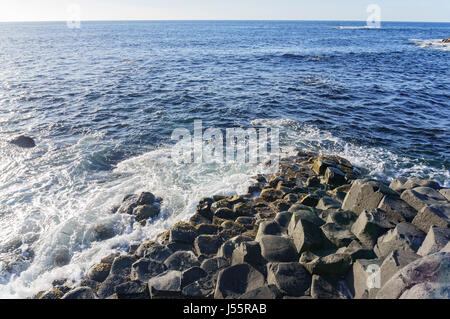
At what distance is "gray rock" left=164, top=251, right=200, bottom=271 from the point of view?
21.6 feet

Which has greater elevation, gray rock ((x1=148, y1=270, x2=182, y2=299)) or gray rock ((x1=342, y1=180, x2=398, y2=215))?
gray rock ((x1=342, y1=180, x2=398, y2=215))

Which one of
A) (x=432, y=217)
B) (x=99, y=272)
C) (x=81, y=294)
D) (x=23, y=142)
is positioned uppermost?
(x=23, y=142)

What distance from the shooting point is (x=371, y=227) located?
6.41m

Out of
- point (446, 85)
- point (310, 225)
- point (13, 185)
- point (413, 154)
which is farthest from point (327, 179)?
point (446, 85)

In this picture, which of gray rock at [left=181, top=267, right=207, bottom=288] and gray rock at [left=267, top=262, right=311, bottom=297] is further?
gray rock at [left=181, top=267, right=207, bottom=288]

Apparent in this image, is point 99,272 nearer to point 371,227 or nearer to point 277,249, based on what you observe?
point 277,249

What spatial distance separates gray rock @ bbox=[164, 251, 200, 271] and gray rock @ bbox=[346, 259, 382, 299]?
134 inches

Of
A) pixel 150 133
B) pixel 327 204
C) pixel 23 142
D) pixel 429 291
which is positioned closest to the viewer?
pixel 429 291

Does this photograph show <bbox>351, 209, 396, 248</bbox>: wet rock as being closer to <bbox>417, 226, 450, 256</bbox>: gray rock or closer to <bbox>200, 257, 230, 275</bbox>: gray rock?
<bbox>417, 226, 450, 256</bbox>: gray rock

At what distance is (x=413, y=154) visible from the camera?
12.9 metres

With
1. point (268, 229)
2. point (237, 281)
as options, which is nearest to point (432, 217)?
point (268, 229)

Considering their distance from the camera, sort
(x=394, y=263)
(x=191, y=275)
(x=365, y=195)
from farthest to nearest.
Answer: (x=365, y=195), (x=191, y=275), (x=394, y=263)

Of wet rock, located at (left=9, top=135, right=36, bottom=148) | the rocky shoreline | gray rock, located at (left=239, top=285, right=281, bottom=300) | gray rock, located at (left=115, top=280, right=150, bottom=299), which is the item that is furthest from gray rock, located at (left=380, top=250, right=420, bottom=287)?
wet rock, located at (left=9, top=135, right=36, bottom=148)

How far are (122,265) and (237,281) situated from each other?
295cm
